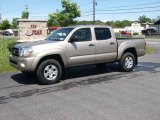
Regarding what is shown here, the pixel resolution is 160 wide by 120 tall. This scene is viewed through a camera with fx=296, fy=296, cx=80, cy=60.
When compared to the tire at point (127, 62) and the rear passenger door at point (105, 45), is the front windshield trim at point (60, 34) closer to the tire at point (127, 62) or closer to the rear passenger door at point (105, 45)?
the rear passenger door at point (105, 45)

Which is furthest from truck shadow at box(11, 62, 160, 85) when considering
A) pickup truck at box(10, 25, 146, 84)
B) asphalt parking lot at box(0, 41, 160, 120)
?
pickup truck at box(10, 25, 146, 84)

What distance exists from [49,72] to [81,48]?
4.48 feet

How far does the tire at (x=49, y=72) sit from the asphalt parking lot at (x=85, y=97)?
23 cm

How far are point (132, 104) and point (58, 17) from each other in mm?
38704

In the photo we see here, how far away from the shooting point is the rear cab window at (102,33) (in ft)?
34.2

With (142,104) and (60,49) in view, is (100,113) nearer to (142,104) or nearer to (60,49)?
(142,104)

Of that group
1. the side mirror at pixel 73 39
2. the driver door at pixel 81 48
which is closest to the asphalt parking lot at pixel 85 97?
the driver door at pixel 81 48

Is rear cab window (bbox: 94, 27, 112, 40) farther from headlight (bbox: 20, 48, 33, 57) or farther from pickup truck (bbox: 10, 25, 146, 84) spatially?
headlight (bbox: 20, 48, 33, 57)

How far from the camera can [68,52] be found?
31.2ft

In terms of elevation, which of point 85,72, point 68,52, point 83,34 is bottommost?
point 85,72

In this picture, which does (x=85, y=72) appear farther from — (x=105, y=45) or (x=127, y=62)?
(x=127, y=62)

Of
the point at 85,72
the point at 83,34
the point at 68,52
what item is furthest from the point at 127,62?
the point at 68,52

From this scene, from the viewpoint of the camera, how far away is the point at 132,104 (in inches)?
265

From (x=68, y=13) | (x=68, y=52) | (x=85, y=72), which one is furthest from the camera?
(x=68, y=13)
